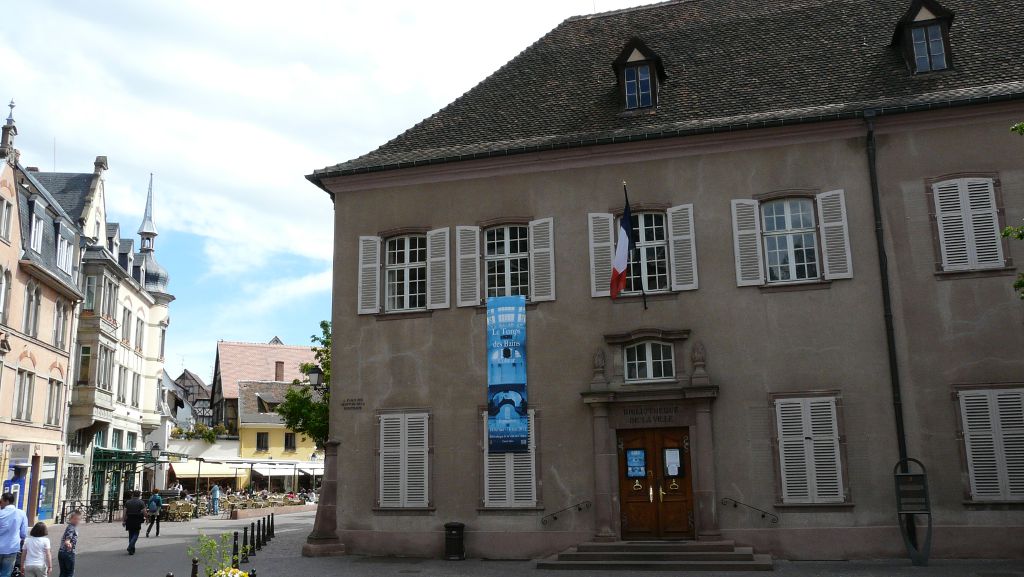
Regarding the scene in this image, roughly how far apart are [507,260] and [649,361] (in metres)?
3.88

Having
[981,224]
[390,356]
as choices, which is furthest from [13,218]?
[981,224]

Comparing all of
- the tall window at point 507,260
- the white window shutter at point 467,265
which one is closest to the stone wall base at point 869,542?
the tall window at point 507,260

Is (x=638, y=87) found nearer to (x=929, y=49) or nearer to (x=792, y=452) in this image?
(x=929, y=49)

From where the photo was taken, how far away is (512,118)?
21.1 m

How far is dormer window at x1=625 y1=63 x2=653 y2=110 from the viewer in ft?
65.7

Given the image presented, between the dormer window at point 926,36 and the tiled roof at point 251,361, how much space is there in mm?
57912

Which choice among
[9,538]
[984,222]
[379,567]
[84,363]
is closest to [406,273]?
[379,567]

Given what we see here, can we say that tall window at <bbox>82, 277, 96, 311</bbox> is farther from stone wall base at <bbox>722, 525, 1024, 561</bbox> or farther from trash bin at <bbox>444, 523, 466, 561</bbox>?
stone wall base at <bbox>722, 525, 1024, 561</bbox>

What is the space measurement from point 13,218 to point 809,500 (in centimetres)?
2850

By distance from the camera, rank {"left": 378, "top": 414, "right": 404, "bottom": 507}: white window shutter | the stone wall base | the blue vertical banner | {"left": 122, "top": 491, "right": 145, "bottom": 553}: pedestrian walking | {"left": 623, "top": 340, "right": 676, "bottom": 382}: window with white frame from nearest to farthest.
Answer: the stone wall base → {"left": 623, "top": 340, "right": 676, "bottom": 382}: window with white frame → the blue vertical banner → {"left": 378, "top": 414, "right": 404, "bottom": 507}: white window shutter → {"left": 122, "top": 491, "right": 145, "bottom": 553}: pedestrian walking

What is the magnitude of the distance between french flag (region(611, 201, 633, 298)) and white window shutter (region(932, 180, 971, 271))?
5.91m

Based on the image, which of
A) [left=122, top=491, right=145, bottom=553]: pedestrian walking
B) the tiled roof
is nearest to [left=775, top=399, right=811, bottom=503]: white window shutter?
[left=122, top=491, right=145, bottom=553]: pedestrian walking

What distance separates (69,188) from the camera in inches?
1646

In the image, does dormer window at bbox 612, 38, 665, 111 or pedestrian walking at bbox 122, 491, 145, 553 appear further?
pedestrian walking at bbox 122, 491, 145, 553
